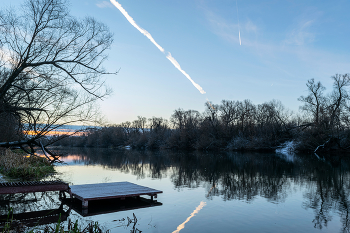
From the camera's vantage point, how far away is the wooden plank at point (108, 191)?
1059 cm

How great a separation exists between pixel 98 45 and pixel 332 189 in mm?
15746

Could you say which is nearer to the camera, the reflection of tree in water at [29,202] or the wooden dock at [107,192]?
the reflection of tree in water at [29,202]

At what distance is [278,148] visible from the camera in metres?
54.6

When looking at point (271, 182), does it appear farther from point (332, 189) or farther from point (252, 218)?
point (252, 218)

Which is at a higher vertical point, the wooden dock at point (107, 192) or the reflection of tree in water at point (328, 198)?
the wooden dock at point (107, 192)

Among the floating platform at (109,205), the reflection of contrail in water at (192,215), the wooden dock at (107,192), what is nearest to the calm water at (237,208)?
the reflection of contrail in water at (192,215)

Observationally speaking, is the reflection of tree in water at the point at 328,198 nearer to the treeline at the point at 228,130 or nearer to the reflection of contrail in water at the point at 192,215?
the reflection of contrail in water at the point at 192,215

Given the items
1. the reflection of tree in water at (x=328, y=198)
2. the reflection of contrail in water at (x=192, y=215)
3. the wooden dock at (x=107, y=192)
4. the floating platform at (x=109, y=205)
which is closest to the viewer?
the reflection of contrail in water at (x=192, y=215)

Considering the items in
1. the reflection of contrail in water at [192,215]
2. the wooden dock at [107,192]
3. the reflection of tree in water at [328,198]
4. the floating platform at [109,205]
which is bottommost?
the reflection of contrail in water at [192,215]

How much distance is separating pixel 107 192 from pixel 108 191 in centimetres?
23

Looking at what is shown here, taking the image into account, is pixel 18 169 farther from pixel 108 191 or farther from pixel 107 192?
pixel 107 192

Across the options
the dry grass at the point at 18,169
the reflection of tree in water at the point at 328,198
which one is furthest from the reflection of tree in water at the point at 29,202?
the reflection of tree in water at the point at 328,198

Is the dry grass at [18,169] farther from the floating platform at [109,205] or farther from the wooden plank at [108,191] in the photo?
the floating platform at [109,205]

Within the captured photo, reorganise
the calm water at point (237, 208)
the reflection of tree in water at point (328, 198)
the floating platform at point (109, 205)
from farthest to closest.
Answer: the floating platform at point (109, 205) → the reflection of tree in water at point (328, 198) → the calm water at point (237, 208)
